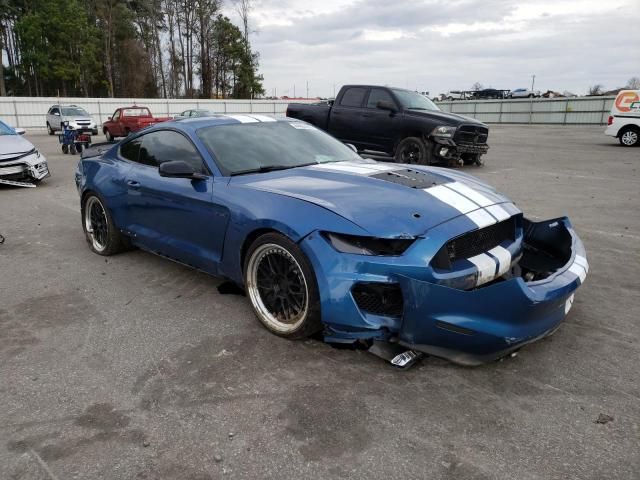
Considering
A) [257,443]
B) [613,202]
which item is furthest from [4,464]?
[613,202]

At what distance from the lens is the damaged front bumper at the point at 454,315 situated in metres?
2.62

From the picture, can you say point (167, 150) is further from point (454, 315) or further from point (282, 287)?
point (454, 315)

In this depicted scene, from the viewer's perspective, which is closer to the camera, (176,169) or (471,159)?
(176,169)

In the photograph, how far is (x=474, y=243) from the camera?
3.07m

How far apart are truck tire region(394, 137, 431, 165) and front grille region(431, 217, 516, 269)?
757 cm

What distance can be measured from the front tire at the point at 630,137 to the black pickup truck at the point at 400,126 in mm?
8715

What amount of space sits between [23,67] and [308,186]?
61.2 meters

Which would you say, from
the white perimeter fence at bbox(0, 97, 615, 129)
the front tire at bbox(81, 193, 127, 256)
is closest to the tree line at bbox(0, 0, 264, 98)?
the white perimeter fence at bbox(0, 97, 615, 129)

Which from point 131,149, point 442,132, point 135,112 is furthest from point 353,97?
point 135,112

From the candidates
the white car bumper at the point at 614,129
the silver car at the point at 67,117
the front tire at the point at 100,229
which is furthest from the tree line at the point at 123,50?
the front tire at the point at 100,229

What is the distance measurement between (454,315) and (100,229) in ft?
13.5

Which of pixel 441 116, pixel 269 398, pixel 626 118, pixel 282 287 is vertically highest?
pixel 441 116

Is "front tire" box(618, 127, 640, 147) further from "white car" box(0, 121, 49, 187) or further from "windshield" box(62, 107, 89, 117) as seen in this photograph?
"windshield" box(62, 107, 89, 117)

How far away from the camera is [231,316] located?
3750 millimetres
